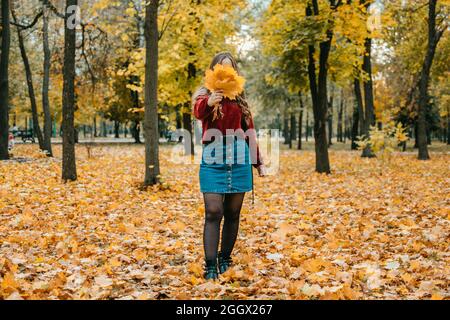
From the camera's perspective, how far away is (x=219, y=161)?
4336mm

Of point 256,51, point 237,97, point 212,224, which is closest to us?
point 212,224

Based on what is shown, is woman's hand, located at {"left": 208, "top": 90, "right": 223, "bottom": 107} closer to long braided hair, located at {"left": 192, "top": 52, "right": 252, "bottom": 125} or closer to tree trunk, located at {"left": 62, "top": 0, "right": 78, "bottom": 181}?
long braided hair, located at {"left": 192, "top": 52, "right": 252, "bottom": 125}

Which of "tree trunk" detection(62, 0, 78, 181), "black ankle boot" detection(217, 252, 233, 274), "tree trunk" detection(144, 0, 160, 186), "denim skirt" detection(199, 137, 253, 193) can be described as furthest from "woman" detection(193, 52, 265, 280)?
"tree trunk" detection(62, 0, 78, 181)

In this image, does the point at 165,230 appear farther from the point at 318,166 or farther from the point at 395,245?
the point at 318,166

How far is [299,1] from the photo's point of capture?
51.1ft

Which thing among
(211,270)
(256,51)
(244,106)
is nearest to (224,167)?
(244,106)

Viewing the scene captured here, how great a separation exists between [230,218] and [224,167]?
1.90 feet

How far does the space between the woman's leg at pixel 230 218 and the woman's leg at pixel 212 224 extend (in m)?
0.20

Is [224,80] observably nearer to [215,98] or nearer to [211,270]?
[215,98]

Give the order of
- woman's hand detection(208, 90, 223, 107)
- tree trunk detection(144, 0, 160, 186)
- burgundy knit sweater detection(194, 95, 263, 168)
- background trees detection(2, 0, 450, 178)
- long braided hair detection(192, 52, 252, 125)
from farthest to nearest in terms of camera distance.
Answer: background trees detection(2, 0, 450, 178), tree trunk detection(144, 0, 160, 186), long braided hair detection(192, 52, 252, 125), burgundy knit sweater detection(194, 95, 263, 168), woman's hand detection(208, 90, 223, 107)

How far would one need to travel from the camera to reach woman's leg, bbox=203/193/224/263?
4297 millimetres

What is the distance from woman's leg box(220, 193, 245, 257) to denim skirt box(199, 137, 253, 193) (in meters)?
0.12

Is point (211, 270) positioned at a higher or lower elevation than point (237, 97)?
lower

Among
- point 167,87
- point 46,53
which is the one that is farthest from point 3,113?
point 167,87
